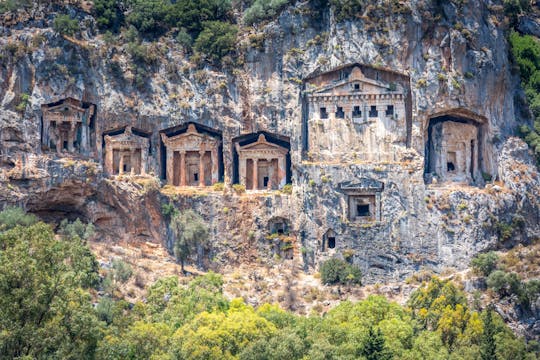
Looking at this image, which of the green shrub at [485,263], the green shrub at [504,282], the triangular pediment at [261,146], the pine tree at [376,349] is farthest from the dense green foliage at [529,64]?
the pine tree at [376,349]

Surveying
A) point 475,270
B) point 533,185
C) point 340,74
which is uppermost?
point 340,74

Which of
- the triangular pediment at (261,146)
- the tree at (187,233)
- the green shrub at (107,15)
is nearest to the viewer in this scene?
the tree at (187,233)

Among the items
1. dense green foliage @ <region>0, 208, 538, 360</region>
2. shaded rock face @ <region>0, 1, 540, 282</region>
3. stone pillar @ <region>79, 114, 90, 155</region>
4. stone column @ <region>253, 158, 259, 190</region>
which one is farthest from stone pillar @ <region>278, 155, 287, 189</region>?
stone pillar @ <region>79, 114, 90, 155</region>

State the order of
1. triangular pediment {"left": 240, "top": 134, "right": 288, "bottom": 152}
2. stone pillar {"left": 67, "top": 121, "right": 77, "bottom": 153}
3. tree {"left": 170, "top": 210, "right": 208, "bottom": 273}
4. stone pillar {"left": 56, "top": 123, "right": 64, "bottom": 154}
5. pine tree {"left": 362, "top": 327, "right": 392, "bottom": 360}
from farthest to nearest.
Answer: triangular pediment {"left": 240, "top": 134, "right": 288, "bottom": 152} < stone pillar {"left": 67, "top": 121, "right": 77, "bottom": 153} < stone pillar {"left": 56, "top": 123, "right": 64, "bottom": 154} < tree {"left": 170, "top": 210, "right": 208, "bottom": 273} < pine tree {"left": 362, "top": 327, "right": 392, "bottom": 360}

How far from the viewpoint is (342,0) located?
264 feet

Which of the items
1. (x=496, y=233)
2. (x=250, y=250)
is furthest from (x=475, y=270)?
(x=250, y=250)

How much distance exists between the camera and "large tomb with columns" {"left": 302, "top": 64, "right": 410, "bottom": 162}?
8044cm

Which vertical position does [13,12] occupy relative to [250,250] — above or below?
above

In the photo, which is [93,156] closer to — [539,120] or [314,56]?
[314,56]

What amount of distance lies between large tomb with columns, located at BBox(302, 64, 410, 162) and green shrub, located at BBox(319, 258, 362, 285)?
745cm

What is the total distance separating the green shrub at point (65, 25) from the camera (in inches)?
3157

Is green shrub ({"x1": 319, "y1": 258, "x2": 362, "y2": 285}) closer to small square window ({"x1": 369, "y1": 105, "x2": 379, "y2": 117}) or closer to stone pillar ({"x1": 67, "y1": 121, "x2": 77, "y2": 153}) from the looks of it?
small square window ({"x1": 369, "y1": 105, "x2": 379, "y2": 117})

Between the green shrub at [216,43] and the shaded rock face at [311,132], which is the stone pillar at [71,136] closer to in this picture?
the shaded rock face at [311,132]

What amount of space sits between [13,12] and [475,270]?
32.7 metres
